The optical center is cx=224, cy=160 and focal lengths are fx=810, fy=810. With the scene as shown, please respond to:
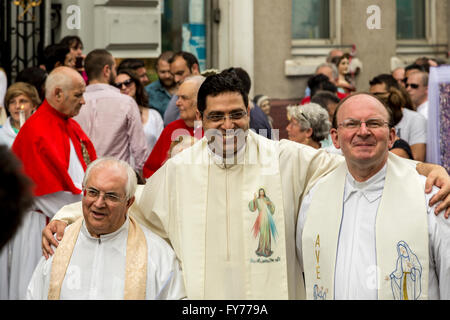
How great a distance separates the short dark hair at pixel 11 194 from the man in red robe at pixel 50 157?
3975 mm

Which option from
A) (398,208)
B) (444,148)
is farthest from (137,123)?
(398,208)

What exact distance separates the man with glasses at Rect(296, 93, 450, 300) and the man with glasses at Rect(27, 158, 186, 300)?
78cm

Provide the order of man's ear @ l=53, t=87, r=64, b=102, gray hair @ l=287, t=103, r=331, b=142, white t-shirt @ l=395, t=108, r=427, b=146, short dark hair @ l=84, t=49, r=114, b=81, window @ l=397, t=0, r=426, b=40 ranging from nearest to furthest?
gray hair @ l=287, t=103, r=331, b=142, man's ear @ l=53, t=87, r=64, b=102, short dark hair @ l=84, t=49, r=114, b=81, white t-shirt @ l=395, t=108, r=427, b=146, window @ l=397, t=0, r=426, b=40

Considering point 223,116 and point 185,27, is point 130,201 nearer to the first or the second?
point 223,116

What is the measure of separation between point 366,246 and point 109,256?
1387mm

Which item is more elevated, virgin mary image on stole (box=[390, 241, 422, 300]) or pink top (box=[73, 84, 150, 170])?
pink top (box=[73, 84, 150, 170])

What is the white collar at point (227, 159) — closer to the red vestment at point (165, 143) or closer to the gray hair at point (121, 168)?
the gray hair at point (121, 168)

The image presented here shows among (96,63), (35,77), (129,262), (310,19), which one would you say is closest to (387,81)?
(96,63)

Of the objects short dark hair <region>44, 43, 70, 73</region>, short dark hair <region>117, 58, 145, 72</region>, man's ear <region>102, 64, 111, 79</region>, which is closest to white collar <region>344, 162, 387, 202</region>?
man's ear <region>102, 64, 111, 79</region>

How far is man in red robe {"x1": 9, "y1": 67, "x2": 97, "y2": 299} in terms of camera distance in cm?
557

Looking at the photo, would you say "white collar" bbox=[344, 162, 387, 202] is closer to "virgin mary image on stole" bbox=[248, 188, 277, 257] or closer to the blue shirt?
"virgin mary image on stole" bbox=[248, 188, 277, 257]

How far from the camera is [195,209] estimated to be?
404 cm

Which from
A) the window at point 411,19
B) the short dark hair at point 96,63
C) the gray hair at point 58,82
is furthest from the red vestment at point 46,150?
the window at point 411,19

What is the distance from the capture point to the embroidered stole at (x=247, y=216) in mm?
3932
